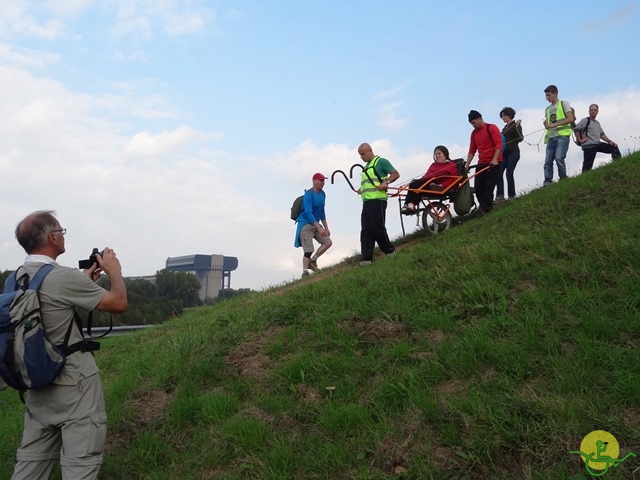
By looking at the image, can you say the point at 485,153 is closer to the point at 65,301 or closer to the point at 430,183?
the point at 430,183

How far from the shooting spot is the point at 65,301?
397cm

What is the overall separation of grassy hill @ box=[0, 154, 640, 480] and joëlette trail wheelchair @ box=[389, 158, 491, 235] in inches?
126

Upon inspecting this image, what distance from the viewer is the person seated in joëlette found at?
11.1 metres

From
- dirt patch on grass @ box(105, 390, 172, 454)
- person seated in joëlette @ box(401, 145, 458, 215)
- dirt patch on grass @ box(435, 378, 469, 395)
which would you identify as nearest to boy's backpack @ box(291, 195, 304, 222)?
person seated in joëlette @ box(401, 145, 458, 215)

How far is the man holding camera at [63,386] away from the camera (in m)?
3.95

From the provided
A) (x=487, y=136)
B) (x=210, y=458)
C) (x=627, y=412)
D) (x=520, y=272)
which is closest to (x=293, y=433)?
(x=210, y=458)

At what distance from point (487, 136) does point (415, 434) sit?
26.8 ft

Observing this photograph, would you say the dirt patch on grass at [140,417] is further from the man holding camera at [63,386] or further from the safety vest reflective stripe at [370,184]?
the safety vest reflective stripe at [370,184]

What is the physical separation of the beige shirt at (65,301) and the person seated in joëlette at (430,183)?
7644 mm

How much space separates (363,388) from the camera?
5.09 metres

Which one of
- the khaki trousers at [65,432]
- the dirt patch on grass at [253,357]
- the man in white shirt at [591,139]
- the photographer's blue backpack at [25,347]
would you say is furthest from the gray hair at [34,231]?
the man in white shirt at [591,139]

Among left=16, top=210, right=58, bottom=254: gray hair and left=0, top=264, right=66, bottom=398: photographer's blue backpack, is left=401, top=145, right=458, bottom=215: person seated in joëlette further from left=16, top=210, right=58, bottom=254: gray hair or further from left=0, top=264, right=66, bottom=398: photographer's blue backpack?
left=0, top=264, right=66, bottom=398: photographer's blue backpack

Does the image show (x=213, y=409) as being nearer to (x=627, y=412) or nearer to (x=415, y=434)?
(x=415, y=434)

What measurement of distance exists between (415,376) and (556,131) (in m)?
8.40
